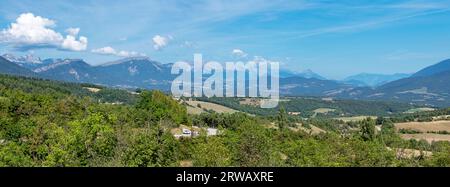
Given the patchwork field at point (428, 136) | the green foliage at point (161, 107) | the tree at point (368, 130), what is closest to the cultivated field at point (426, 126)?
the patchwork field at point (428, 136)

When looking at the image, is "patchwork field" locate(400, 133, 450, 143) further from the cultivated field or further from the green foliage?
the green foliage

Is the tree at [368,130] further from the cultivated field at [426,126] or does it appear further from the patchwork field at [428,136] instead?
the cultivated field at [426,126]

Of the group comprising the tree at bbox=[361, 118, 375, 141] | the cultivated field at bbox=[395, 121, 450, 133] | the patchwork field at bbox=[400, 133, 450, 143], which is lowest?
the patchwork field at bbox=[400, 133, 450, 143]

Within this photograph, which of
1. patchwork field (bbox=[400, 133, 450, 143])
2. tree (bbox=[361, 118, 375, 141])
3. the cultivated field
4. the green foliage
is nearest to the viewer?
tree (bbox=[361, 118, 375, 141])

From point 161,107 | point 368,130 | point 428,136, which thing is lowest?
point 428,136

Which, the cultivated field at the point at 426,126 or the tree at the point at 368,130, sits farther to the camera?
the cultivated field at the point at 426,126

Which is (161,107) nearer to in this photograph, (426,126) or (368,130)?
(368,130)

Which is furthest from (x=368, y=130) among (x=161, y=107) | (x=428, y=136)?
(x=428, y=136)

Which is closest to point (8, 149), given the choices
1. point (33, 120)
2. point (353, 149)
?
point (33, 120)

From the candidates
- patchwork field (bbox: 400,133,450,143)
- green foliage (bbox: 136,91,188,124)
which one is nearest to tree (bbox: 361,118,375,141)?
green foliage (bbox: 136,91,188,124)

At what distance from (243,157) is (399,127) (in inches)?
5406

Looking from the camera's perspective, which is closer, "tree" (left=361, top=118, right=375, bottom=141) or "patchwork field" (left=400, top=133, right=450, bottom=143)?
"tree" (left=361, top=118, right=375, bottom=141)
